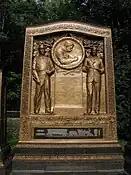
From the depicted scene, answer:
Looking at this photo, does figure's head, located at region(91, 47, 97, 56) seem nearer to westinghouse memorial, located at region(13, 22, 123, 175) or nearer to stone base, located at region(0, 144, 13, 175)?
westinghouse memorial, located at region(13, 22, 123, 175)

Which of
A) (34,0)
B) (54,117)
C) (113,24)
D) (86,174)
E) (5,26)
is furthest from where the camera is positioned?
(34,0)

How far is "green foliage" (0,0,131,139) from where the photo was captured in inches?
776

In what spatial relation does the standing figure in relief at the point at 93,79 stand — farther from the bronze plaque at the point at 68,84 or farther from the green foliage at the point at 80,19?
the green foliage at the point at 80,19

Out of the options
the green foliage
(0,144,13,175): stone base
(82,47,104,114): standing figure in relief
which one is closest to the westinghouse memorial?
(82,47,104,114): standing figure in relief

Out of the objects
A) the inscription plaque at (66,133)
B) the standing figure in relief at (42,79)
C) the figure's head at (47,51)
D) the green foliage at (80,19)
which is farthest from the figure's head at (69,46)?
the green foliage at (80,19)

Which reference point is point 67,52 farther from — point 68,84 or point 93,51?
point 68,84

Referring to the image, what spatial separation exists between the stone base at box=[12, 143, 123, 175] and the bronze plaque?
23 cm

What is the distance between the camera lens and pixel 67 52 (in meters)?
10.9

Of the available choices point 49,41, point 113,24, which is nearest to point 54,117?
point 49,41

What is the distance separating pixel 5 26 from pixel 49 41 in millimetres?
18121

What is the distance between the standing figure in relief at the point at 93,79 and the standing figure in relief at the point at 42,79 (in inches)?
40.6

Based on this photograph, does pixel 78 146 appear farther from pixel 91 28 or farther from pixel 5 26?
pixel 5 26

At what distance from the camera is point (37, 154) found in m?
10.3

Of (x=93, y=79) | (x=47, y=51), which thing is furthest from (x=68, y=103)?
(x=47, y=51)
